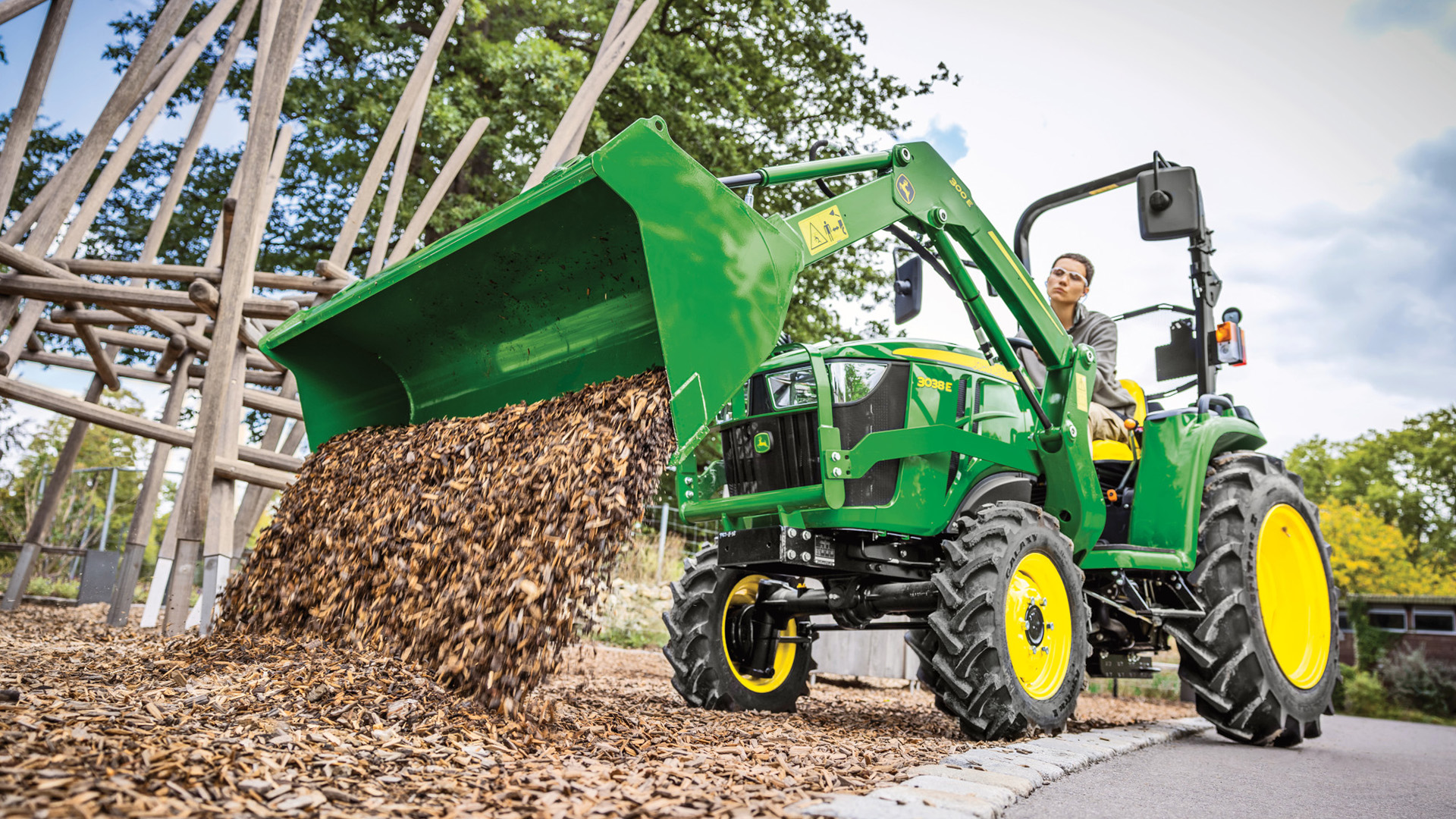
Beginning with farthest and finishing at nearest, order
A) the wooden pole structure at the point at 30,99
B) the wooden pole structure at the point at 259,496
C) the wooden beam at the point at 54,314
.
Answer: the wooden pole structure at the point at 259,496, the wooden pole structure at the point at 30,99, the wooden beam at the point at 54,314

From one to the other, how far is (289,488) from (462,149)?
16.1ft

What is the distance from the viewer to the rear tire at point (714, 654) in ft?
14.7

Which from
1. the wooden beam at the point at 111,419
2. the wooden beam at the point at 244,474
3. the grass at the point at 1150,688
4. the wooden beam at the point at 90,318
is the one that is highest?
the wooden beam at the point at 90,318

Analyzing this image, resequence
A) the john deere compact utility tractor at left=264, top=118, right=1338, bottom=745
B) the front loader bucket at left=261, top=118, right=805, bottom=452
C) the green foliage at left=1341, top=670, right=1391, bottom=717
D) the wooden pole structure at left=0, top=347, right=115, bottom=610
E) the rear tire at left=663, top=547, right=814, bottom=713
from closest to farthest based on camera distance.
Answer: the front loader bucket at left=261, top=118, right=805, bottom=452 → the john deere compact utility tractor at left=264, top=118, right=1338, bottom=745 → the rear tire at left=663, top=547, right=814, bottom=713 → the wooden pole structure at left=0, top=347, right=115, bottom=610 → the green foliage at left=1341, top=670, right=1391, bottom=717

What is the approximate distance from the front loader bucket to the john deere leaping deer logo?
839mm

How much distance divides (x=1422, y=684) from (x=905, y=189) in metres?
14.4

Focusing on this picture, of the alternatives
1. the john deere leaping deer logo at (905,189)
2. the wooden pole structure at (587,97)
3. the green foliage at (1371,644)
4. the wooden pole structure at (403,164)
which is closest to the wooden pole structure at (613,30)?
the wooden pole structure at (587,97)

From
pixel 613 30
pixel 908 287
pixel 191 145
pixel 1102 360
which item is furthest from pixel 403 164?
pixel 1102 360

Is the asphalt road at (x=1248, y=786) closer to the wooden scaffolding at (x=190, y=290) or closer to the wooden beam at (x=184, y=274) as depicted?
the wooden scaffolding at (x=190, y=290)

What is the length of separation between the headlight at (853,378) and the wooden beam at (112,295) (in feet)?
12.0

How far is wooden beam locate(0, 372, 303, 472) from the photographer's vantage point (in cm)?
609

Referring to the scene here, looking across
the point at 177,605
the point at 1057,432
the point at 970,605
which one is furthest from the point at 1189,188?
the point at 177,605

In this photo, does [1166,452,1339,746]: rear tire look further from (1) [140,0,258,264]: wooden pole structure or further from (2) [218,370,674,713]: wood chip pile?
(1) [140,0,258,264]: wooden pole structure

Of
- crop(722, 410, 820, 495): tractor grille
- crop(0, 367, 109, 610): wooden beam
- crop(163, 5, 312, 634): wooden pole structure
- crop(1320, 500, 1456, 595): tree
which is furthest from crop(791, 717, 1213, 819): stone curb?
crop(1320, 500, 1456, 595): tree
